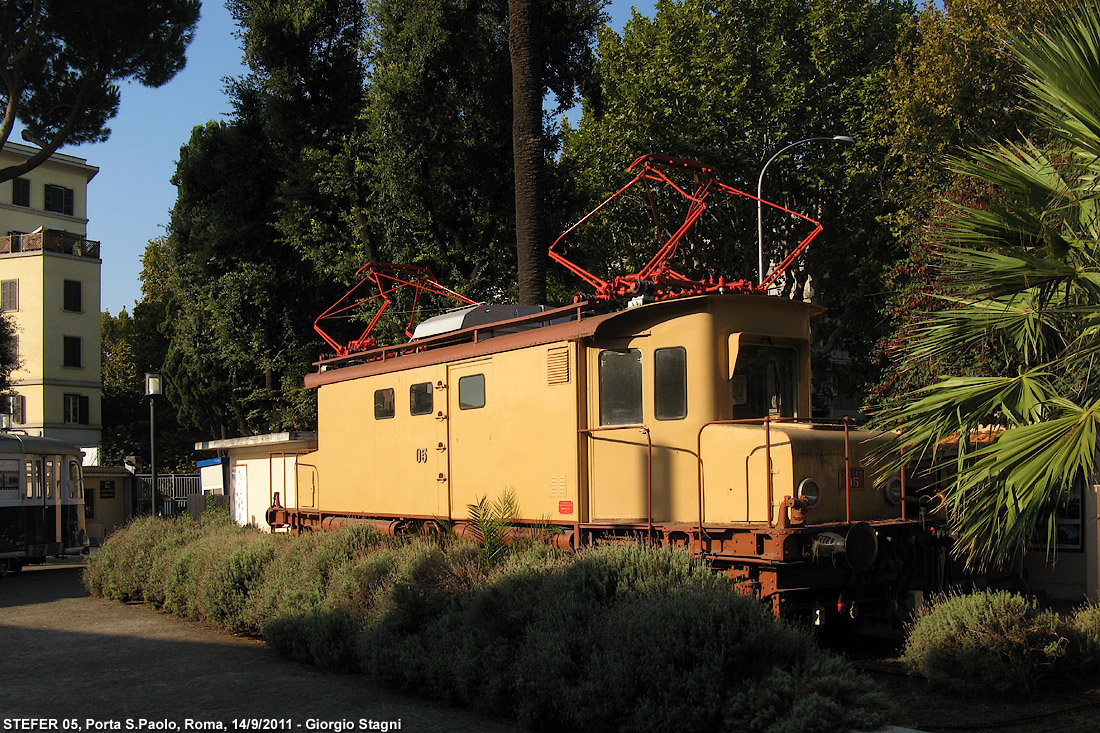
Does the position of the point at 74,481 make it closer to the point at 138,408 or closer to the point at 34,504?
the point at 34,504

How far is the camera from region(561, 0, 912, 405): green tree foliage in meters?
27.2

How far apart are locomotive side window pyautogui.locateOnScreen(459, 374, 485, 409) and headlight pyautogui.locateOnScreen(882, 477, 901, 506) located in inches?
181

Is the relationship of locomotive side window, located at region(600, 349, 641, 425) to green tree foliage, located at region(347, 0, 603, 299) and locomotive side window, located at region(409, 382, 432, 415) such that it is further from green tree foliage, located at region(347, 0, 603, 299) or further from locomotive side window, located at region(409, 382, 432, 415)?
green tree foliage, located at region(347, 0, 603, 299)

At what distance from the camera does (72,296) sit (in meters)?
47.0

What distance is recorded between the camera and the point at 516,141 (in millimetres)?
16609

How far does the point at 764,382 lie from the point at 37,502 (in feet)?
57.6

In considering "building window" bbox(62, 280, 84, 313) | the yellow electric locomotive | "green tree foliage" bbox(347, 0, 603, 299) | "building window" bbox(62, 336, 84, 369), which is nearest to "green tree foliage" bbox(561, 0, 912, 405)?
"green tree foliage" bbox(347, 0, 603, 299)

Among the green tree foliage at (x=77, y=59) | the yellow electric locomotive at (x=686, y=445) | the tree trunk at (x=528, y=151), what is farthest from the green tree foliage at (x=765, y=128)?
the yellow electric locomotive at (x=686, y=445)

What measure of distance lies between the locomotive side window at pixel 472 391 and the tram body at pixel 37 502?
1262 centimetres

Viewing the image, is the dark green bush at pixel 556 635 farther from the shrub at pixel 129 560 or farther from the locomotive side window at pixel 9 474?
the locomotive side window at pixel 9 474

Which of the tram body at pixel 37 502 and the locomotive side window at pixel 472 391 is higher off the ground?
the locomotive side window at pixel 472 391

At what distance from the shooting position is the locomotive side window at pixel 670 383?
10.1 metres

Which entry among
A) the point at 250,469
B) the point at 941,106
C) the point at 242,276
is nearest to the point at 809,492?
the point at 941,106

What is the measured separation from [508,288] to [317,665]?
45.6ft
